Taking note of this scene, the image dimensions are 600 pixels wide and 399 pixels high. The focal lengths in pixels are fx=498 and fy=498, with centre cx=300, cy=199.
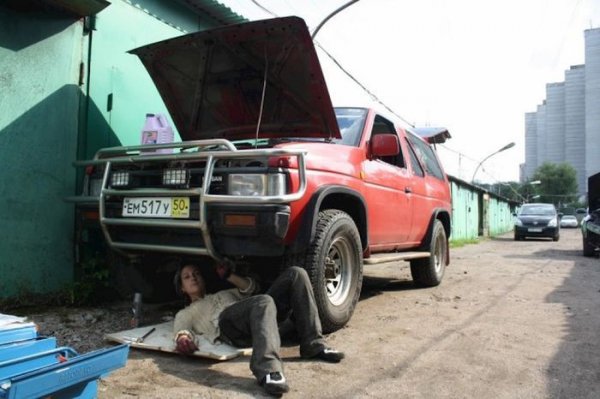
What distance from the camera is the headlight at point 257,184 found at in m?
3.37

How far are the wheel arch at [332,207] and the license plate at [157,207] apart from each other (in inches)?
32.2

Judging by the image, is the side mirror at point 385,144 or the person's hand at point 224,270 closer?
the person's hand at point 224,270

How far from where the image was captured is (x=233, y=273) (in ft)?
12.1

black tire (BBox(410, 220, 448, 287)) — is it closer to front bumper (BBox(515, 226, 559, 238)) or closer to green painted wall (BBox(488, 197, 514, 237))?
front bumper (BBox(515, 226, 559, 238))

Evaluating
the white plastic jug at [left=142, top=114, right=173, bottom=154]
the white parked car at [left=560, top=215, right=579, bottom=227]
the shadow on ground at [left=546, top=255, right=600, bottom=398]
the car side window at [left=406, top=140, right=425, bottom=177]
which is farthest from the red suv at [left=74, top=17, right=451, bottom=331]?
the white parked car at [left=560, top=215, right=579, bottom=227]

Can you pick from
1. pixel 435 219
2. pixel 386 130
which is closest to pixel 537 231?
pixel 435 219

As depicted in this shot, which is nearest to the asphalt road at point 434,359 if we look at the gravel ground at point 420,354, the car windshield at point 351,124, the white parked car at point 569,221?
the gravel ground at point 420,354

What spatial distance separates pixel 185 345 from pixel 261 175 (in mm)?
1241

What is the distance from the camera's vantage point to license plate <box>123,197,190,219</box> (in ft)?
11.5

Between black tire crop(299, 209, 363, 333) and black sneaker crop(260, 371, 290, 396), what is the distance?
937 mm

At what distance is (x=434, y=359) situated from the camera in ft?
11.4

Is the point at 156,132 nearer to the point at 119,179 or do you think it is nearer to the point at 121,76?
the point at 121,76

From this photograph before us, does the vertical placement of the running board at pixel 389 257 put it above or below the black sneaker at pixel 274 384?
above

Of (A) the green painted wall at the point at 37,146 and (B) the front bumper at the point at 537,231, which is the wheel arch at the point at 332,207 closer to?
(A) the green painted wall at the point at 37,146
